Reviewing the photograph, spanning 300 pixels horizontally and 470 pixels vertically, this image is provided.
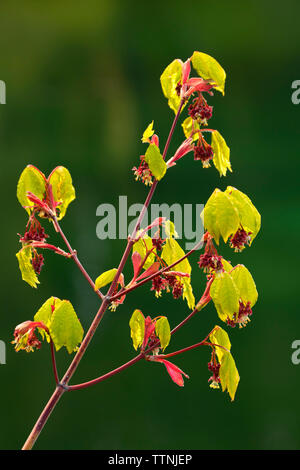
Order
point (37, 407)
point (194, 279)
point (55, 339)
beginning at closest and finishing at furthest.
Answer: point (55, 339), point (37, 407), point (194, 279)

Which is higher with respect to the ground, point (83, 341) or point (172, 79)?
point (172, 79)

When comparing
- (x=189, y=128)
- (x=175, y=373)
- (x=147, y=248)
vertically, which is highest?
(x=189, y=128)

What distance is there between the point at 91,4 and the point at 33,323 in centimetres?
148

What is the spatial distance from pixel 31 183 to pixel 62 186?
34mm

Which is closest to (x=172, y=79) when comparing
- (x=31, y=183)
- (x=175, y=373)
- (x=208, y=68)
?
(x=208, y=68)

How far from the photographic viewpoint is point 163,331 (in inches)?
16.1

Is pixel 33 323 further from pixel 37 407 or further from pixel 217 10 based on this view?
pixel 217 10

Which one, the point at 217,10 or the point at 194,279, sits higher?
the point at 217,10

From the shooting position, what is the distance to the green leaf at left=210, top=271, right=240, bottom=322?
39 centimetres

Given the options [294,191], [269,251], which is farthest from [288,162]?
[269,251]

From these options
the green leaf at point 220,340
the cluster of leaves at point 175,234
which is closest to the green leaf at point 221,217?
the cluster of leaves at point 175,234

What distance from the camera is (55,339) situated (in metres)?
0.40

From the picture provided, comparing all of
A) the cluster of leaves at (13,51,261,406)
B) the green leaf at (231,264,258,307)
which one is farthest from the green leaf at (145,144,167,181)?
the green leaf at (231,264,258,307)

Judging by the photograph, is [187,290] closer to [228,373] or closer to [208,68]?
[228,373]
